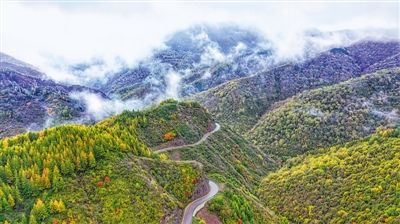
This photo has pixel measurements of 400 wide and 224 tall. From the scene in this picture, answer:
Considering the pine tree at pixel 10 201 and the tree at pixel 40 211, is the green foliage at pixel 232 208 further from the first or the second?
the pine tree at pixel 10 201

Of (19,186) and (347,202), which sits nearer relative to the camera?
(19,186)

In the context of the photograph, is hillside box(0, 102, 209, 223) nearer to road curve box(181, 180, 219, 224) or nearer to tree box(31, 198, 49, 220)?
tree box(31, 198, 49, 220)

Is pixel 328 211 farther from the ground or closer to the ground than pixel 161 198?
closer to the ground

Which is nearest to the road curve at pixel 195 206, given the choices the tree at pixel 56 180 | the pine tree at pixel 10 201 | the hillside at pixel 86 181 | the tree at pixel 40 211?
the hillside at pixel 86 181

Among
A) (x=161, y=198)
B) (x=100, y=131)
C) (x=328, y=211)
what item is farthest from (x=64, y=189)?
(x=328, y=211)

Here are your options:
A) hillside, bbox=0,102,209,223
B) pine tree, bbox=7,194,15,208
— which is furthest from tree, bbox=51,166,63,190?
pine tree, bbox=7,194,15,208

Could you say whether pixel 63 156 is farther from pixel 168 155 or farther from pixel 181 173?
pixel 168 155

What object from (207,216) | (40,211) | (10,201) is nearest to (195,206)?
(207,216)
